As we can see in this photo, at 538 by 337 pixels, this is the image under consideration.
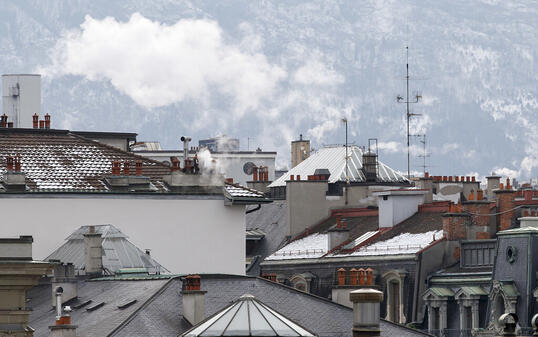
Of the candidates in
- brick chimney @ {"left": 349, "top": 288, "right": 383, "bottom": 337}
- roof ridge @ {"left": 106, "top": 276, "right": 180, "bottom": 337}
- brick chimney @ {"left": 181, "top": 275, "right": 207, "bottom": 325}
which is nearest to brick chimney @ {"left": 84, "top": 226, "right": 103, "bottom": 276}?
roof ridge @ {"left": 106, "top": 276, "right": 180, "bottom": 337}

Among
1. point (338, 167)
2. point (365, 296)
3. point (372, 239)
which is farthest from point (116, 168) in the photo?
Result: point (338, 167)

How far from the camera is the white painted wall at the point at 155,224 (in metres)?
86.2

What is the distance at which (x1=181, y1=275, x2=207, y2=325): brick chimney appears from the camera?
66.4 metres

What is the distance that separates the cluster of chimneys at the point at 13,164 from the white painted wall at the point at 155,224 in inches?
60.8

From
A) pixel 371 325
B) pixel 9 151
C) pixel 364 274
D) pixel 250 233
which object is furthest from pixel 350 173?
pixel 371 325

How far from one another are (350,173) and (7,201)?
6470 cm

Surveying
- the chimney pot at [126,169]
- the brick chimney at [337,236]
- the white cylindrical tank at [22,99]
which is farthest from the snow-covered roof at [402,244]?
the chimney pot at [126,169]

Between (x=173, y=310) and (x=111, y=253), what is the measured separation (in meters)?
13.7

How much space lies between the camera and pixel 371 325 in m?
51.5

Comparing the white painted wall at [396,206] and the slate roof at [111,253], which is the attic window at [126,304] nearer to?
the slate roof at [111,253]

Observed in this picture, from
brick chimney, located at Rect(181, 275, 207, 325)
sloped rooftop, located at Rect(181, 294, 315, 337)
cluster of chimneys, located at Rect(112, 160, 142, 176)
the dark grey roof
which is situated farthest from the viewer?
the dark grey roof

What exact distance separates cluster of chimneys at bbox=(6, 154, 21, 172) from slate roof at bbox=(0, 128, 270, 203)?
0.32m

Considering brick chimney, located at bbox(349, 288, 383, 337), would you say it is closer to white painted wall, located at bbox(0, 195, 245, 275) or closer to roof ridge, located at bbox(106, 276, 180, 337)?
roof ridge, located at bbox(106, 276, 180, 337)

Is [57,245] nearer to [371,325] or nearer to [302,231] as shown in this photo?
[371,325]
